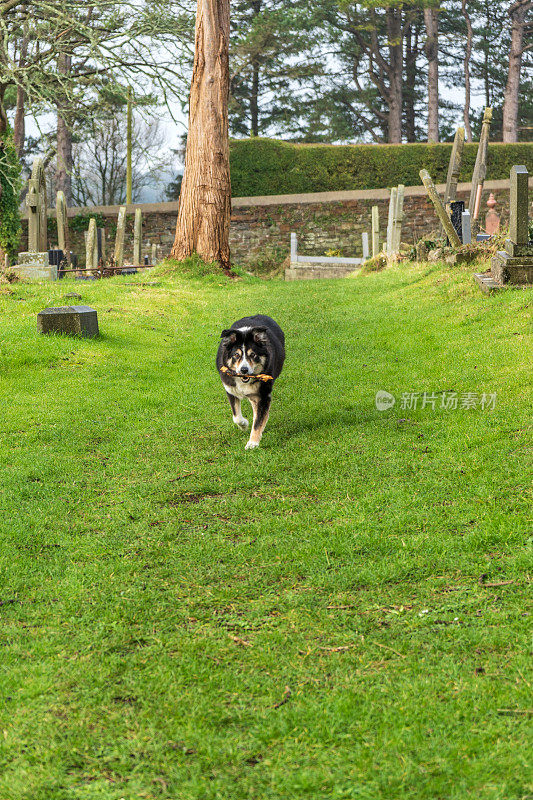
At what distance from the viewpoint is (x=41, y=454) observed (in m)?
6.59

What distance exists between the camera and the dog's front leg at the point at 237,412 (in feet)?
23.1

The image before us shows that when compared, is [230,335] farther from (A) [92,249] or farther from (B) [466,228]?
(A) [92,249]

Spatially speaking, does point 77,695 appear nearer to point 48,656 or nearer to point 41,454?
point 48,656

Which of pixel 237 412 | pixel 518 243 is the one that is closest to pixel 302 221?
pixel 518 243

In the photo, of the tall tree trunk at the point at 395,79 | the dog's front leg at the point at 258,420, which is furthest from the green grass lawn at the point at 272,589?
the tall tree trunk at the point at 395,79

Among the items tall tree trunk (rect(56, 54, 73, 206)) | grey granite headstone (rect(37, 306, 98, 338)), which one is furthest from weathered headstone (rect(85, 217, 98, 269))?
grey granite headstone (rect(37, 306, 98, 338))

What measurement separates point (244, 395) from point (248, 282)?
12.6 metres

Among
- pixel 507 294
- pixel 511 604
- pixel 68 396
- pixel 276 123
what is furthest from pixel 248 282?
pixel 276 123

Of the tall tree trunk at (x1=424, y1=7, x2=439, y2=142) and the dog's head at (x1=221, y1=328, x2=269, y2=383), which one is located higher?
the tall tree trunk at (x1=424, y1=7, x2=439, y2=142)

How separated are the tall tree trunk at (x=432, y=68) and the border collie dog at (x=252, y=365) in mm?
33076

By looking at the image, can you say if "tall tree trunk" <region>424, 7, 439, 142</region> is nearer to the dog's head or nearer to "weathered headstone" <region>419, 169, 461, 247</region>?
"weathered headstone" <region>419, 169, 461, 247</region>

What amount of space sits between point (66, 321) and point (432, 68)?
32.6m

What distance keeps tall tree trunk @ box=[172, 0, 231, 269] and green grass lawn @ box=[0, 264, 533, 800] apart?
10.8 metres

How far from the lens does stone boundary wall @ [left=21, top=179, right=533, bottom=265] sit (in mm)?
A: 29547
